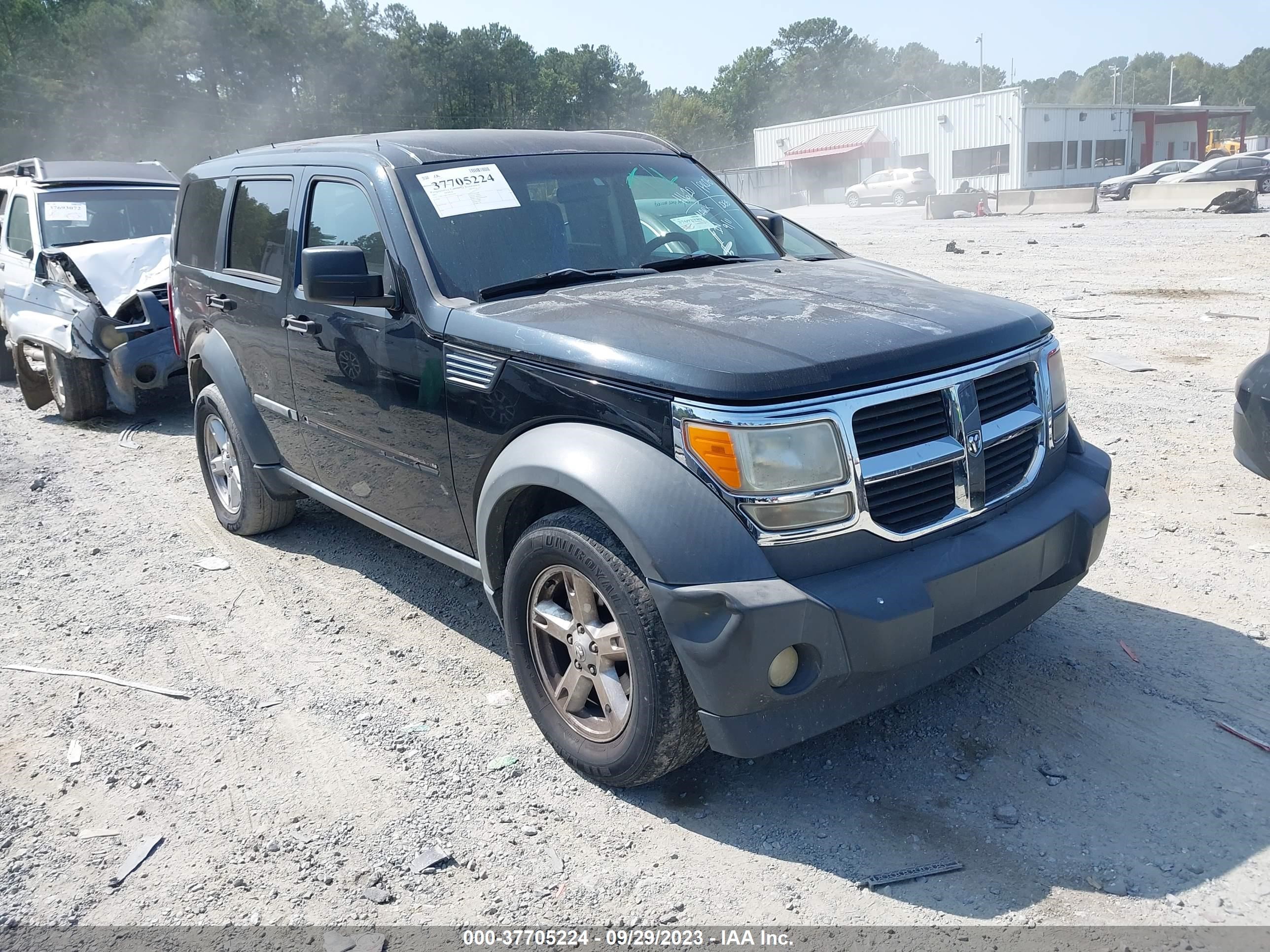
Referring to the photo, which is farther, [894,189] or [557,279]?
[894,189]

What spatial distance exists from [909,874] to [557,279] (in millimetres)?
2342

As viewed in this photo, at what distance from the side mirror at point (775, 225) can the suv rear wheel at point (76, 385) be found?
20.3ft

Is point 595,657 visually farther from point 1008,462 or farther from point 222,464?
point 222,464

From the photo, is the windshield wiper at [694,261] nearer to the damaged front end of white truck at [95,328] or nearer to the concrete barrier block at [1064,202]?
the damaged front end of white truck at [95,328]

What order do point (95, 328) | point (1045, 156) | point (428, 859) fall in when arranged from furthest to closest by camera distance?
point (1045, 156) → point (95, 328) → point (428, 859)

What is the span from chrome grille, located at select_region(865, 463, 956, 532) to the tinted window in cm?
398

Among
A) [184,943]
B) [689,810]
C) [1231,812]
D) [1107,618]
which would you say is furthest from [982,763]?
[184,943]

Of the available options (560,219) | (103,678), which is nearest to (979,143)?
(560,219)

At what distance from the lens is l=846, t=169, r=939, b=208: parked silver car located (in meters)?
45.4

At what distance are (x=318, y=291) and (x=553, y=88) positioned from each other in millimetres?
67149

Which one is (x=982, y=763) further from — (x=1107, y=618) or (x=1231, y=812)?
(x=1107, y=618)

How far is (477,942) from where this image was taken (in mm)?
2660

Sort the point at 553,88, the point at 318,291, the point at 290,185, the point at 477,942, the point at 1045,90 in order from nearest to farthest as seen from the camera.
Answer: the point at 477,942
the point at 318,291
the point at 290,185
the point at 553,88
the point at 1045,90

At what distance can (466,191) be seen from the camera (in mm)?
3957
